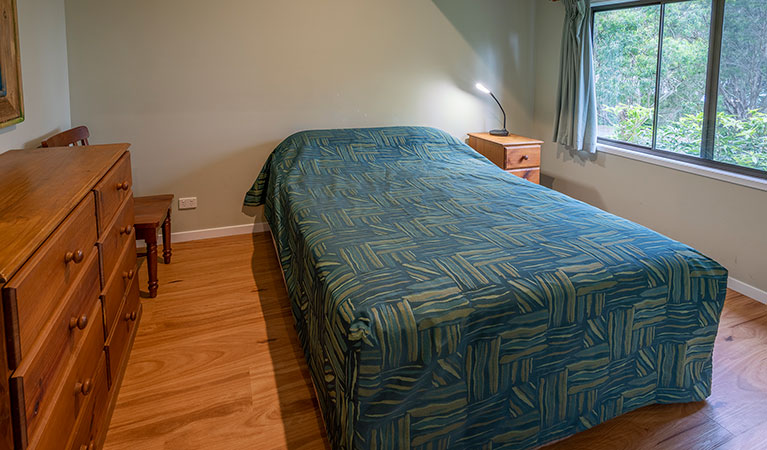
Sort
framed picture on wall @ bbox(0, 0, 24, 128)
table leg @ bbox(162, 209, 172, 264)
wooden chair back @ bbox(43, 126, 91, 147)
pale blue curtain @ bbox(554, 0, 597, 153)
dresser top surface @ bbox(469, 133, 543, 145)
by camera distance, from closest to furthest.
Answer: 1. framed picture on wall @ bbox(0, 0, 24, 128)
2. wooden chair back @ bbox(43, 126, 91, 147)
3. table leg @ bbox(162, 209, 172, 264)
4. pale blue curtain @ bbox(554, 0, 597, 153)
5. dresser top surface @ bbox(469, 133, 543, 145)

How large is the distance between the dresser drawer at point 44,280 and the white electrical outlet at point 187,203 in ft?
6.47

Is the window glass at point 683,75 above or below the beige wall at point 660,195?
above

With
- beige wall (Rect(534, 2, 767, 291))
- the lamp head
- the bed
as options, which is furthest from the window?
the bed

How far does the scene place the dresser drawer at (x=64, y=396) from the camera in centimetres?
101

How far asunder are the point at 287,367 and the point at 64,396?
0.97m

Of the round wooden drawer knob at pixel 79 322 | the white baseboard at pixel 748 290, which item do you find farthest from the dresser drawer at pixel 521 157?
the round wooden drawer knob at pixel 79 322

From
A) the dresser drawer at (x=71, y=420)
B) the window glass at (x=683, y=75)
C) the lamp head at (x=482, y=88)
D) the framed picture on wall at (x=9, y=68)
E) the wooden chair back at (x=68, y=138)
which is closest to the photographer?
the dresser drawer at (x=71, y=420)

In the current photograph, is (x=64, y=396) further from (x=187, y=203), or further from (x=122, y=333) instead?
(x=187, y=203)

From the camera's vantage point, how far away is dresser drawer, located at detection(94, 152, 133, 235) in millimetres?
1718

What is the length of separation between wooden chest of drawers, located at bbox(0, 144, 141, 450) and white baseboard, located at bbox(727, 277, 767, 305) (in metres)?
3.08

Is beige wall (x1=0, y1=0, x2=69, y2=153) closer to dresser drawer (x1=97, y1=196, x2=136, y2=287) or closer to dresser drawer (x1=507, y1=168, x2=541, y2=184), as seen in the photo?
dresser drawer (x1=97, y1=196, x2=136, y2=287)

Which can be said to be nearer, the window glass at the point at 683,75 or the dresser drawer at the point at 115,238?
the dresser drawer at the point at 115,238

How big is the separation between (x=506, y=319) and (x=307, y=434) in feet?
2.67

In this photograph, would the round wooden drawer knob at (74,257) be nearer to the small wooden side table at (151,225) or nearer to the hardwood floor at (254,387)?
the hardwood floor at (254,387)
